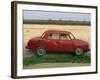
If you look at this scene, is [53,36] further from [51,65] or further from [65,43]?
[51,65]

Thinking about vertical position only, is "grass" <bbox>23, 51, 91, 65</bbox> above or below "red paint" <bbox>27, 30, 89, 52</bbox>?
below

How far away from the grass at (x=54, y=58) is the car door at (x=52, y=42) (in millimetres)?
38

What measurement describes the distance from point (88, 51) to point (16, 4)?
0.71m

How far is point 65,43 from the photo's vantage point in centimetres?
195

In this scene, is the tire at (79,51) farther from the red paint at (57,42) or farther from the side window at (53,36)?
the side window at (53,36)

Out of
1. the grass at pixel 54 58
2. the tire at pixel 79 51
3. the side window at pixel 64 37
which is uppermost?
the side window at pixel 64 37

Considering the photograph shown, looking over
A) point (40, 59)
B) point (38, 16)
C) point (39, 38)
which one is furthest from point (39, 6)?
point (40, 59)

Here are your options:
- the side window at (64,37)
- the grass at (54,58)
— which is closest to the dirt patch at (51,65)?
the grass at (54,58)

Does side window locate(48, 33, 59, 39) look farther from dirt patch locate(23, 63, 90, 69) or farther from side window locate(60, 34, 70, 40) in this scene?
dirt patch locate(23, 63, 90, 69)

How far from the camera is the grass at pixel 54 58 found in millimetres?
1819

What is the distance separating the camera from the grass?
1819 millimetres

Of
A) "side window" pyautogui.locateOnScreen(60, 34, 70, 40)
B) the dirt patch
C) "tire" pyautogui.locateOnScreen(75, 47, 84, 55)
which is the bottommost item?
the dirt patch

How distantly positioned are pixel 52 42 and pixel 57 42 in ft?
0.13

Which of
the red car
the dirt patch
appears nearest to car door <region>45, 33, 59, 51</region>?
the red car
